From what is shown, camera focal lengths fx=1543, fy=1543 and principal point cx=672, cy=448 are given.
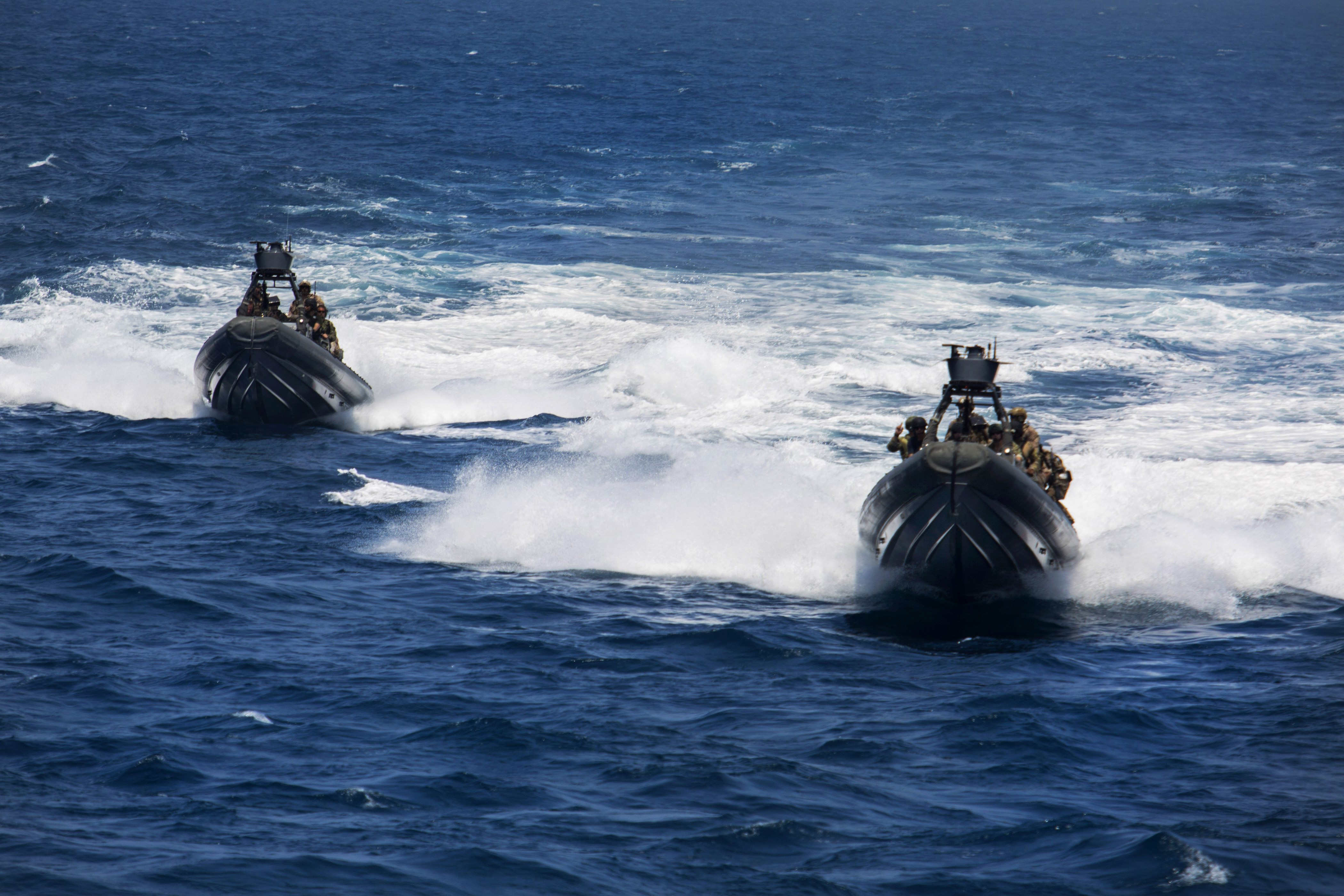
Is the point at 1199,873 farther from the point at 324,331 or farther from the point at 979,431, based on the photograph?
the point at 324,331

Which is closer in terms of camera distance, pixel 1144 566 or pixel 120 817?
pixel 120 817

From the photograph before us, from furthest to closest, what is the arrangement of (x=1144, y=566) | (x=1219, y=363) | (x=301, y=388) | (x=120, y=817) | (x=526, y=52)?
(x=526, y=52), (x=1219, y=363), (x=301, y=388), (x=1144, y=566), (x=120, y=817)

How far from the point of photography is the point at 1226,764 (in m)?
14.7

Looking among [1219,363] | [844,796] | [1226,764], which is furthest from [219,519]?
[1219,363]

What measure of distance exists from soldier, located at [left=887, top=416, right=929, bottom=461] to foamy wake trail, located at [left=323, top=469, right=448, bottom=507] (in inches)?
309

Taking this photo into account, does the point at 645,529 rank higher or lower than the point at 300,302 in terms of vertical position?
lower

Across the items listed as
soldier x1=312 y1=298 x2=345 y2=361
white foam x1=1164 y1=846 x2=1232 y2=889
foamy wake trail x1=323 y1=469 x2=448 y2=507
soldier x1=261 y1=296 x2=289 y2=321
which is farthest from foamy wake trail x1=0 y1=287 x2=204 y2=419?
white foam x1=1164 y1=846 x2=1232 y2=889

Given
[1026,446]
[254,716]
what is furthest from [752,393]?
[254,716]

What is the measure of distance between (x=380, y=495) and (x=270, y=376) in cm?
523

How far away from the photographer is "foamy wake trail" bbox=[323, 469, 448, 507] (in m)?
24.2

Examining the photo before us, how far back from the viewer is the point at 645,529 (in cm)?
2208

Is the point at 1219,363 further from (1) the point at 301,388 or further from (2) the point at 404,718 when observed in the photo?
(2) the point at 404,718

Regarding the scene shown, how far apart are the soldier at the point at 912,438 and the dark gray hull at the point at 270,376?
12.9 m

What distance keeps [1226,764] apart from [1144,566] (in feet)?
19.9
